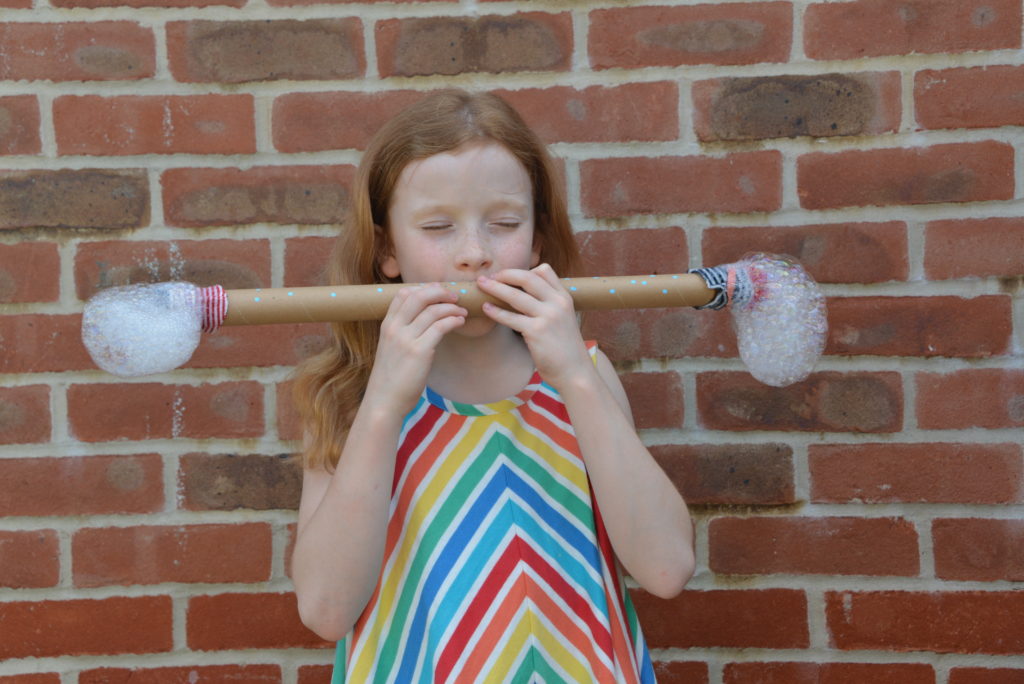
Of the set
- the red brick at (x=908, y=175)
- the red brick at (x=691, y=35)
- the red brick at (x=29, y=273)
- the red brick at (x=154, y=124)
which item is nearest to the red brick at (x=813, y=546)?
the red brick at (x=908, y=175)

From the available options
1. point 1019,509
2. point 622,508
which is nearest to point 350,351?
point 622,508

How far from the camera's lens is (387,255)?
1.32 metres

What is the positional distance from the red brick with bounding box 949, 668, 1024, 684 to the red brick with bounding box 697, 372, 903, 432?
387mm

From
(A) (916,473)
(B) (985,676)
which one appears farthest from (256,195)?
(B) (985,676)

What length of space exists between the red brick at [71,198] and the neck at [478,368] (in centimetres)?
53

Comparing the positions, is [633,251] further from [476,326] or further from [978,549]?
[978,549]

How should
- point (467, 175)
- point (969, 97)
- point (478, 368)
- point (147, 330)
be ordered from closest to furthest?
point (147, 330) → point (467, 175) → point (478, 368) → point (969, 97)

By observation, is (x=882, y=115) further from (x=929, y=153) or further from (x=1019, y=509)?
(x=1019, y=509)

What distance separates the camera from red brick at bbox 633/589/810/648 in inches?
59.4

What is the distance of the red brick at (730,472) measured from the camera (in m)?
1.49

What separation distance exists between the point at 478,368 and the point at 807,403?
0.52 metres

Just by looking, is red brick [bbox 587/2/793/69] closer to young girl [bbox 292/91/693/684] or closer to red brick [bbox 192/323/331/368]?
young girl [bbox 292/91/693/684]

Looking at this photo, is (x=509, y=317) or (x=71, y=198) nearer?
(x=509, y=317)

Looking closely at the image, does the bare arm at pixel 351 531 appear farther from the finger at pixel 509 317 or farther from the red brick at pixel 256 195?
the red brick at pixel 256 195
